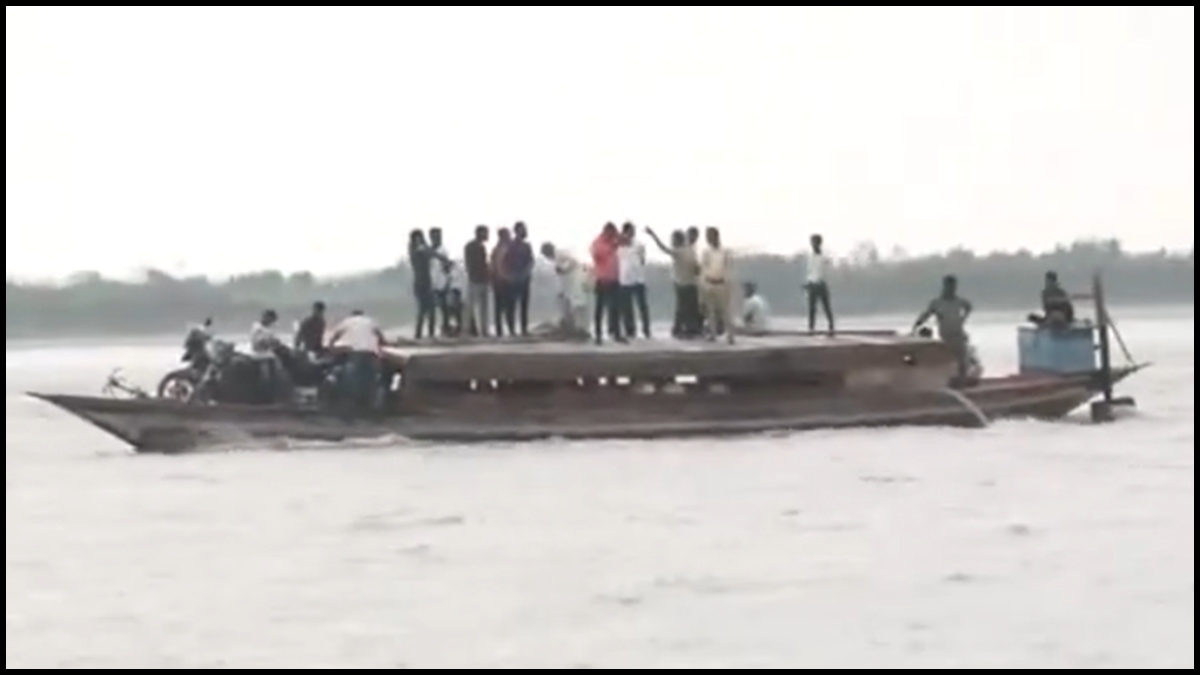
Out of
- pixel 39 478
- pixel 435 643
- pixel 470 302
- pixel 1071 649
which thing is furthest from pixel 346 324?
pixel 1071 649

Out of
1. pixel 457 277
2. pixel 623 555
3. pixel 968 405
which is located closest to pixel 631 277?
pixel 457 277

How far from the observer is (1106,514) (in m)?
20.0

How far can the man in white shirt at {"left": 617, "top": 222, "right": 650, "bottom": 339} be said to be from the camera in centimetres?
2594

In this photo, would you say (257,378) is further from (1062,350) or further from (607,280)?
(1062,350)

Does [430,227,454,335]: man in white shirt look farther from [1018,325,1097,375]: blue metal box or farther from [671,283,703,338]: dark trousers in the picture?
[1018,325,1097,375]: blue metal box

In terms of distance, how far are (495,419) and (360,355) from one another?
1.75 m

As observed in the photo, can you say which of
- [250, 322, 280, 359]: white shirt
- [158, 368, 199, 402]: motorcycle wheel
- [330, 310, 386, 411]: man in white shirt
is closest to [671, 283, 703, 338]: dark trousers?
[330, 310, 386, 411]: man in white shirt

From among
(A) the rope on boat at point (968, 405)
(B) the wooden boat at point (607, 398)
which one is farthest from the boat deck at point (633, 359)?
(A) the rope on boat at point (968, 405)

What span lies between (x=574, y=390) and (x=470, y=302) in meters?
2.09

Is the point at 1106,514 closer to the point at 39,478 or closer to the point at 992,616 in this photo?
the point at 992,616

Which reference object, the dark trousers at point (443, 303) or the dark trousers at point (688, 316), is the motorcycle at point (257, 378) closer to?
the dark trousers at point (443, 303)

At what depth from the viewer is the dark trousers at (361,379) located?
25.9 metres

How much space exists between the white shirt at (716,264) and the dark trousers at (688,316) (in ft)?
3.64

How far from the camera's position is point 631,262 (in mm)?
26156
